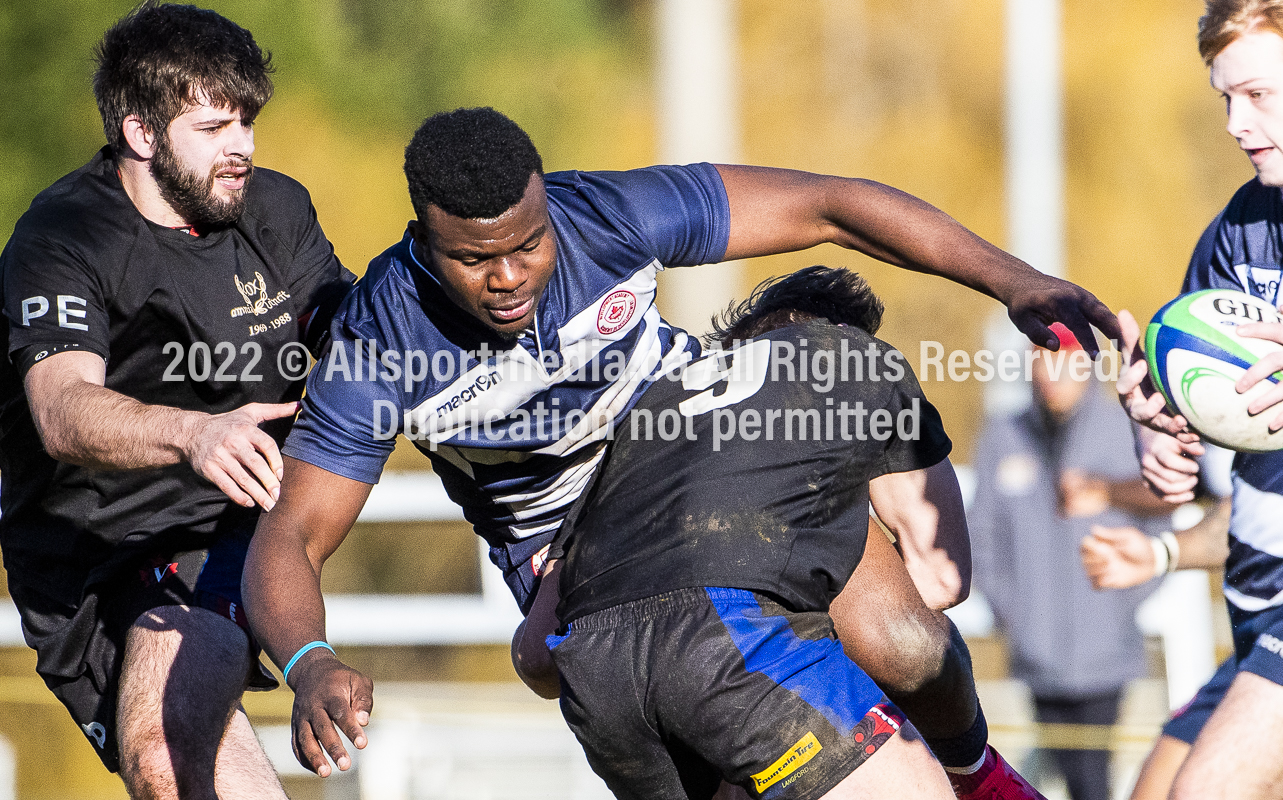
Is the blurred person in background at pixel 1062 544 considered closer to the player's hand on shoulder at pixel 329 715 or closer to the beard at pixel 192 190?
the beard at pixel 192 190

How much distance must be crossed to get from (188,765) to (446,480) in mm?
1044

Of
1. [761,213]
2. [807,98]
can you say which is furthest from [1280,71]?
[807,98]

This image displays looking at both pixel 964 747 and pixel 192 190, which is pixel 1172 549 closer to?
pixel 964 747

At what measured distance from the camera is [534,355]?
3.42 metres

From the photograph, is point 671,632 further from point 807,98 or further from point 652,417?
point 807,98

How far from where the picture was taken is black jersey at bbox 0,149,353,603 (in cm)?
357

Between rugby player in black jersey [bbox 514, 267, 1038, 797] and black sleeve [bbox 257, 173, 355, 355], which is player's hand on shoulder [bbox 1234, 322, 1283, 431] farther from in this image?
black sleeve [bbox 257, 173, 355, 355]

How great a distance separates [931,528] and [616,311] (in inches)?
40.4

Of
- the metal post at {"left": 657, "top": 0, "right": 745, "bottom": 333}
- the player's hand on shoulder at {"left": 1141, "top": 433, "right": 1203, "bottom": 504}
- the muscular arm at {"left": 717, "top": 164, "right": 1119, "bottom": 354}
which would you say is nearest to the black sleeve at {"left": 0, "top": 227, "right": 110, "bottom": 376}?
the muscular arm at {"left": 717, "top": 164, "right": 1119, "bottom": 354}

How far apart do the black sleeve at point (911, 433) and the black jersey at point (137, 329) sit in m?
1.74

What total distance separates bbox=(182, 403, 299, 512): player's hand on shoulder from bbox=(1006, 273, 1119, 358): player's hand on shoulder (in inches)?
67.5

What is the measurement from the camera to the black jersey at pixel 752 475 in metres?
2.88

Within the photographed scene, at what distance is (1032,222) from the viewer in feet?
31.3

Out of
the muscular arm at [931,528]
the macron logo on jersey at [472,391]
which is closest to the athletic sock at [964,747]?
the muscular arm at [931,528]
